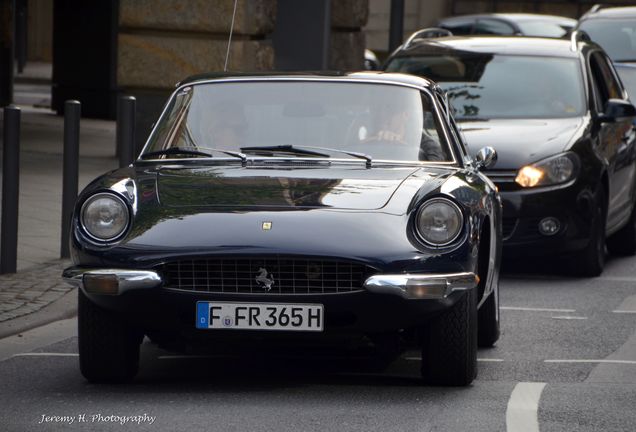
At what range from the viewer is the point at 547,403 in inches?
248

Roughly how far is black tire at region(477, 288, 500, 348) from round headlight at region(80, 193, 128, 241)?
6.69ft

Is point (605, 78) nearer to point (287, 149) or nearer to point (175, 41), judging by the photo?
point (175, 41)

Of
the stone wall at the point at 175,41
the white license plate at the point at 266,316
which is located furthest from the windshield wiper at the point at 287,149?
the stone wall at the point at 175,41

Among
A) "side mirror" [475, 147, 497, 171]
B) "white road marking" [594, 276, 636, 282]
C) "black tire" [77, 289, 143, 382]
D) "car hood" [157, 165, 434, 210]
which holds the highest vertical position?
"side mirror" [475, 147, 497, 171]

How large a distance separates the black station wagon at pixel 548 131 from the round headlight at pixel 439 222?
13.5 ft

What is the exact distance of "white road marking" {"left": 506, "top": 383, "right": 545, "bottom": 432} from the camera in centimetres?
583

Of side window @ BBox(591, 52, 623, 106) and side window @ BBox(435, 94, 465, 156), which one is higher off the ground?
side window @ BBox(591, 52, 623, 106)

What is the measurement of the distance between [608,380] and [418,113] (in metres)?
1.61

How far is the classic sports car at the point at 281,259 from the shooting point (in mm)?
6270

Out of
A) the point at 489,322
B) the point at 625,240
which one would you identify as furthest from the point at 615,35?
the point at 489,322

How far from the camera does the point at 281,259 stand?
20.6ft

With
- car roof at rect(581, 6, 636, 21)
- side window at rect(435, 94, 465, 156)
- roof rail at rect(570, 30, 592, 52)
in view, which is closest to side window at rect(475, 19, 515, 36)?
→ car roof at rect(581, 6, 636, 21)

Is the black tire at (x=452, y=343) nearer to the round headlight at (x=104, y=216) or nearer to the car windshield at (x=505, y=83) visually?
the round headlight at (x=104, y=216)

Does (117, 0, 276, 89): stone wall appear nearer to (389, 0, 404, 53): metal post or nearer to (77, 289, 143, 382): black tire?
(389, 0, 404, 53): metal post
